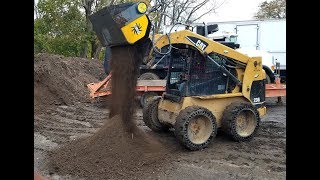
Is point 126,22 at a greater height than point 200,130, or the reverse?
point 126,22

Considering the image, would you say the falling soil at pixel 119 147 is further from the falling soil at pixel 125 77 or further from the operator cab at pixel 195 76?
the operator cab at pixel 195 76

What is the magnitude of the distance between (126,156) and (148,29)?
205 centimetres

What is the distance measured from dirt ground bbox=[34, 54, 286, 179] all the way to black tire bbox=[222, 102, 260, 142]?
0.18 meters

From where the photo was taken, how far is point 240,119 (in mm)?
6891

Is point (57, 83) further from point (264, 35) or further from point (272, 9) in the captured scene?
point (272, 9)

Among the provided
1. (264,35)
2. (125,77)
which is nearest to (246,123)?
(125,77)

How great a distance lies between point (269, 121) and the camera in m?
9.31

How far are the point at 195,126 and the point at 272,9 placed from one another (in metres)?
36.0

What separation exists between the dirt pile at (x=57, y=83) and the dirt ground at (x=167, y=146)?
0.03m

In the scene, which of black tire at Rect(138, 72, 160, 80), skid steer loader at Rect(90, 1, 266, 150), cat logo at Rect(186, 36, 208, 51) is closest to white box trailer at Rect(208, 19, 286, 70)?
black tire at Rect(138, 72, 160, 80)

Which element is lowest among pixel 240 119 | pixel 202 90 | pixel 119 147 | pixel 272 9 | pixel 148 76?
pixel 119 147

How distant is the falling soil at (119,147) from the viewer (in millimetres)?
5480

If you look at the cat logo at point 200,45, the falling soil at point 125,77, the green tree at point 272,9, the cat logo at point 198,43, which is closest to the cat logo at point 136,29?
the falling soil at point 125,77
